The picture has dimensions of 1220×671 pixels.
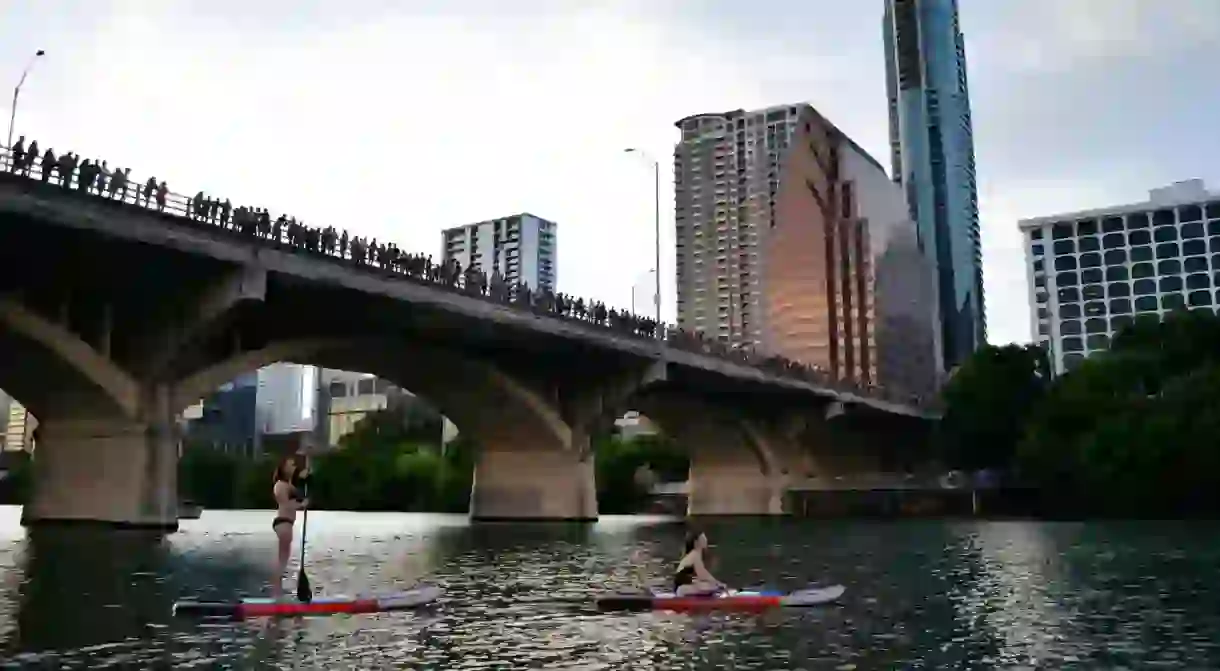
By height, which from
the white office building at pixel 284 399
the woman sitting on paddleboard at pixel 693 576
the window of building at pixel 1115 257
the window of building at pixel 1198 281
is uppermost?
the window of building at pixel 1115 257

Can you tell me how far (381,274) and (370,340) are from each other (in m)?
8.13

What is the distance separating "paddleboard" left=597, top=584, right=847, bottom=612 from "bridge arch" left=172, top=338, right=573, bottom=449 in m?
27.5

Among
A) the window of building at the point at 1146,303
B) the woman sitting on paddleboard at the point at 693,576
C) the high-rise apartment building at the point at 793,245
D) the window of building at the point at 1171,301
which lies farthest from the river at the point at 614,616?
the window of building at the point at 1146,303

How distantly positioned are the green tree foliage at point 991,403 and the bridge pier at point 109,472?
62.4 metres

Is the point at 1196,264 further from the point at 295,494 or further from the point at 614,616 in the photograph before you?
the point at 295,494

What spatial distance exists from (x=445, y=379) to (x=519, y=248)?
3176 inches

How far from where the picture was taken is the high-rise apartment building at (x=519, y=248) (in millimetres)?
135875

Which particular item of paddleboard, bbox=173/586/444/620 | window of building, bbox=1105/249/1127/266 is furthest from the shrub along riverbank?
window of building, bbox=1105/249/1127/266

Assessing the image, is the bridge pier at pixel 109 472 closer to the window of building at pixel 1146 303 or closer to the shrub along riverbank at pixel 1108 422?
the shrub along riverbank at pixel 1108 422

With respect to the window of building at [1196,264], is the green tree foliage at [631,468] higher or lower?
lower

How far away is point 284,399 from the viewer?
18912cm

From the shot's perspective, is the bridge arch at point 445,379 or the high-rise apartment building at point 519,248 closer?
the bridge arch at point 445,379

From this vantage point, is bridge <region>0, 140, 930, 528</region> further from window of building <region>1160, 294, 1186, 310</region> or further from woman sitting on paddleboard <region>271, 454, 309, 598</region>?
window of building <region>1160, 294, 1186, 310</region>

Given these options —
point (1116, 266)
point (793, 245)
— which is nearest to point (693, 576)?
point (793, 245)
